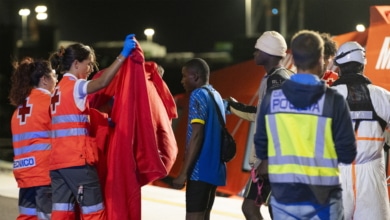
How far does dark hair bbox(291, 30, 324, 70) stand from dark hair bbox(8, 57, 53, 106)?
2.99 meters

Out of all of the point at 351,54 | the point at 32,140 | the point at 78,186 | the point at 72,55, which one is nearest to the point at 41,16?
the point at 32,140

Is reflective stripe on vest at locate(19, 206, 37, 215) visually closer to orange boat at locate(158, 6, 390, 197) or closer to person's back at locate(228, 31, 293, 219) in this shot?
person's back at locate(228, 31, 293, 219)

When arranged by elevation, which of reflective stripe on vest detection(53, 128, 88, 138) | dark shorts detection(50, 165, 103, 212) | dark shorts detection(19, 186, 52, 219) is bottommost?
dark shorts detection(19, 186, 52, 219)

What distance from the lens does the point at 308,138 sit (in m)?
4.28

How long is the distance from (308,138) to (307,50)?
0.49 m

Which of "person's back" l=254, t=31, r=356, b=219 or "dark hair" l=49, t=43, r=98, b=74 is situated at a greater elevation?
"dark hair" l=49, t=43, r=98, b=74

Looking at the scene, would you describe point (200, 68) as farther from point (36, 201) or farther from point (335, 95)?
point (335, 95)

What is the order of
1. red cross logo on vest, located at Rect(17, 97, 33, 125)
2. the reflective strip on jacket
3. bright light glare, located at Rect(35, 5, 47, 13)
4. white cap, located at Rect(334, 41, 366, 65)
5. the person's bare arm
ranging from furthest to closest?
bright light glare, located at Rect(35, 5, 47, 13) → red cross logo on vest, located at Rect(17, 97, 33, 125) → the person's bare arm → the reflective strip on jacket → white cap, located at Rect(334, 41, 366, 65)

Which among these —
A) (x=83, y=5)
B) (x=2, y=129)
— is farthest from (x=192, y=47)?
(x=2, y=129)

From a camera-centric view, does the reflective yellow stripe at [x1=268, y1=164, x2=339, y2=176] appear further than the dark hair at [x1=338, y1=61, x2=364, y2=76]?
No

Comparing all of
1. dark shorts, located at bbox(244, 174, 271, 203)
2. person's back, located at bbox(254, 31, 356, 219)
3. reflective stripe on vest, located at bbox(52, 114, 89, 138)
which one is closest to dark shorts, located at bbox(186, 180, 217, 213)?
dark shorts, located at bbox(244, 174, 271, 203)

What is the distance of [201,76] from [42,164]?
1.54 metres

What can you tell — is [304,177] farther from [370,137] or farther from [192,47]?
[192,47]

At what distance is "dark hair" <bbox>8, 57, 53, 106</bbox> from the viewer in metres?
6.69
